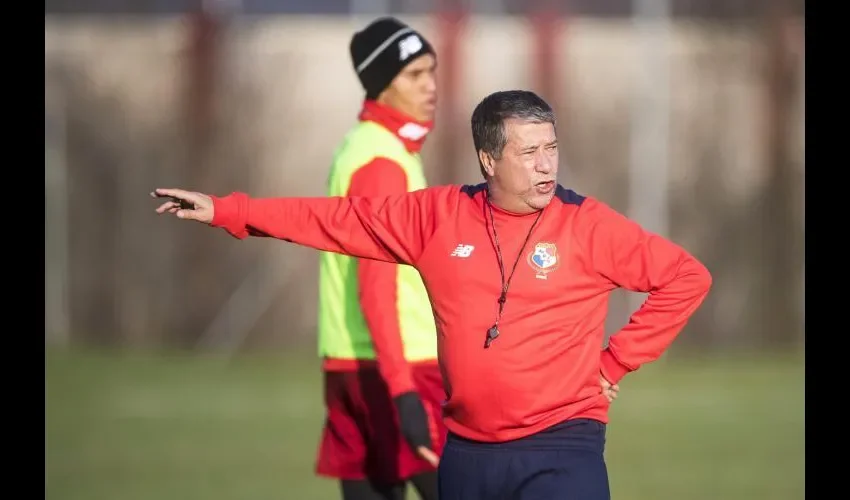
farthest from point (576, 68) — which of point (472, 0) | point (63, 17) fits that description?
point (63, 17)

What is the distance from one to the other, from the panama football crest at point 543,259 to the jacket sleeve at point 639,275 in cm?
10

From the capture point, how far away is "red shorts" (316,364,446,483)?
6.19 m

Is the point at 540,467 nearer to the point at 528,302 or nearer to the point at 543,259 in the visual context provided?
the point at 528,302

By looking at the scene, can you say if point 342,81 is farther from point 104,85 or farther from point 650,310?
point 650,310

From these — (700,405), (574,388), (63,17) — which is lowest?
(700,405)

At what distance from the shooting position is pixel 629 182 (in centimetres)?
1823

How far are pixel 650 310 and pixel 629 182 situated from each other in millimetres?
13231

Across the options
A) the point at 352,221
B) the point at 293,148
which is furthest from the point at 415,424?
the point at 293,148

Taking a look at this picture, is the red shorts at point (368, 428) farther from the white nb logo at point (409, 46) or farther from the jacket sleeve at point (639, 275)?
the white nb logo at point (409, 46)

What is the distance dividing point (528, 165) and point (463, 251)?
0.36 metres

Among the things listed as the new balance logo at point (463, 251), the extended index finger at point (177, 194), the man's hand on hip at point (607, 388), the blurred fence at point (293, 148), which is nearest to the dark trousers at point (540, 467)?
the man's hand on hip at point (607, 388)

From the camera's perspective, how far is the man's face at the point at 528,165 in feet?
16.5

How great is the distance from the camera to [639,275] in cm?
499

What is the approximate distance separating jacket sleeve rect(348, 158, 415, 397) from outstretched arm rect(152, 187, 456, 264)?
66 cm
